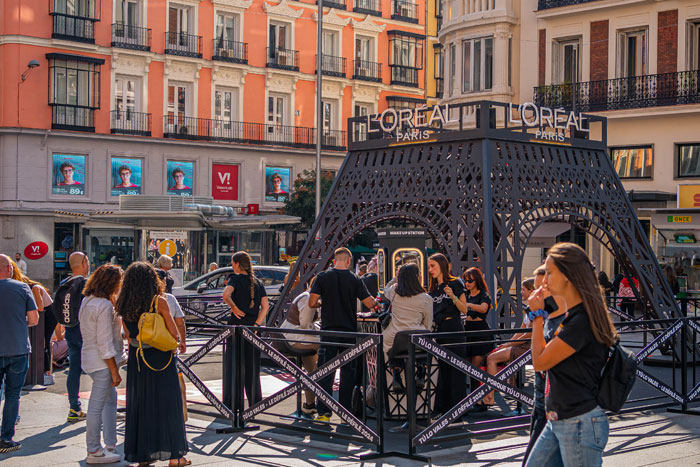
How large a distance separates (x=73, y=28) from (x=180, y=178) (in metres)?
7.94

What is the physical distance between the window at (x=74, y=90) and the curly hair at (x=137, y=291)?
33.6 metres

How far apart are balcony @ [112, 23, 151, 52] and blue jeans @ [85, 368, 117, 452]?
115ft

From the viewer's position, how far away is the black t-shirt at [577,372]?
18.0ft

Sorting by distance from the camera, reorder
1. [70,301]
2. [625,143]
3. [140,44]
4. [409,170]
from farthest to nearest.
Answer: [140,44] → [625,143] → [409,170] → [70,301]

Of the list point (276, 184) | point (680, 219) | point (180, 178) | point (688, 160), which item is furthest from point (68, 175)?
point (680, 219)

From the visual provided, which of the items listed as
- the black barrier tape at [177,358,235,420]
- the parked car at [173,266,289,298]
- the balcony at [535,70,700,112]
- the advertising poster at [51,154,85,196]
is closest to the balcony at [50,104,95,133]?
the advertising poster at [51,154,85,196]

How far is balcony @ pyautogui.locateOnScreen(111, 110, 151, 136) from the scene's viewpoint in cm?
4184

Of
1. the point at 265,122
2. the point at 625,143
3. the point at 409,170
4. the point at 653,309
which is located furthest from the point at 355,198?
the point at 265,122

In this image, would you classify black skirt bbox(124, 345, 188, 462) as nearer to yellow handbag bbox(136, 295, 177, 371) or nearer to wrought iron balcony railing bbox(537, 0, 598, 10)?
yellow handbag bbox(136, 295, 177, 371)

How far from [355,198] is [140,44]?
28.2 metres

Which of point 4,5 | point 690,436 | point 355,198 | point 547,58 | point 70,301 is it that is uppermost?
point 4,5

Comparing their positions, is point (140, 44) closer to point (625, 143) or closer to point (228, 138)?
point (228, 138)

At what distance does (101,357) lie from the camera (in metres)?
8.89

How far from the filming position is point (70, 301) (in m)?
11.4
